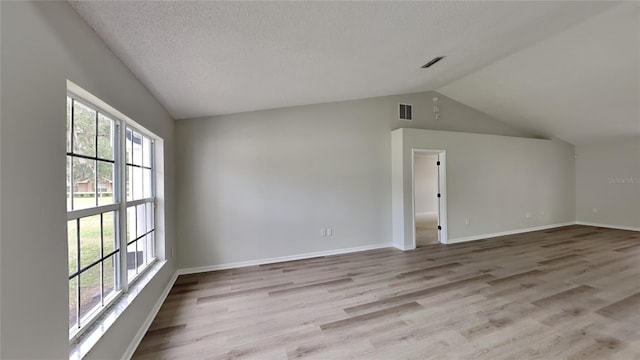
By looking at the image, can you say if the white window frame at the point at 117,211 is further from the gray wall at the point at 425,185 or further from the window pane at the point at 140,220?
the gray wall at the point at 425,185

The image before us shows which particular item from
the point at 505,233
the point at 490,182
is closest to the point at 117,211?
the point at 490,182

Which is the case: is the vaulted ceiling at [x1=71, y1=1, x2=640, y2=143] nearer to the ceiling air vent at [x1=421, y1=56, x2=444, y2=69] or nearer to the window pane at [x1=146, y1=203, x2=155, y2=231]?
the ceiling air vent at [x1=421, y1=56, x2=444, y2=69]

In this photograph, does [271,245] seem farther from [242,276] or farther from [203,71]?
[203,71]

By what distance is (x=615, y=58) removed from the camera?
10.6 feet

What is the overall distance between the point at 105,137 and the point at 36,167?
88 centimetres

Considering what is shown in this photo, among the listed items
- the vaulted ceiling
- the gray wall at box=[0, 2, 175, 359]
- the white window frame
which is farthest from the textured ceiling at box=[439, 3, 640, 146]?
the white window frame

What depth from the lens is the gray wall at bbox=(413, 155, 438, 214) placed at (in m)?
9.23

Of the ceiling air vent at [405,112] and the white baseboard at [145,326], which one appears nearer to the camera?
the white baseboard at [145,326]

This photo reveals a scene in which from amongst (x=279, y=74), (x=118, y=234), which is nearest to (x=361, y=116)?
(x=279, y=74)

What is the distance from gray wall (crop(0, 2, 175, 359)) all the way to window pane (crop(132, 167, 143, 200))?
122cm

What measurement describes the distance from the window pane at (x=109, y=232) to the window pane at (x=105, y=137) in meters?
0.44

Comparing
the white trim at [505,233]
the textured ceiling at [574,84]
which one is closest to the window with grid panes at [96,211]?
the textured ceiling at [574,84]

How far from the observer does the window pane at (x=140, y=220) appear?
8.20ft

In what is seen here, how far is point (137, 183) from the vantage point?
251 cm
